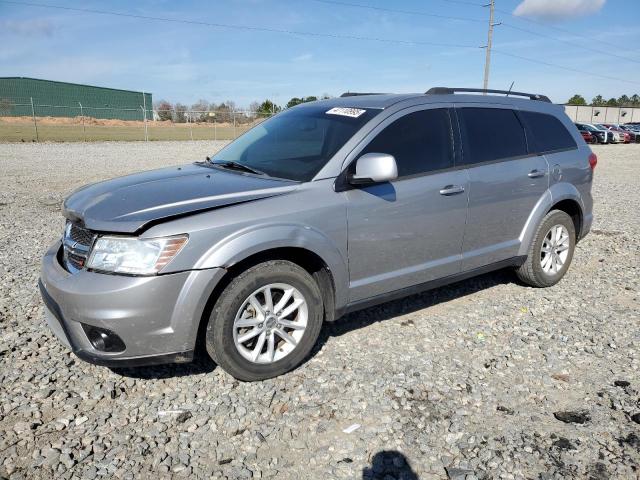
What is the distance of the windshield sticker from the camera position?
3.90 meters

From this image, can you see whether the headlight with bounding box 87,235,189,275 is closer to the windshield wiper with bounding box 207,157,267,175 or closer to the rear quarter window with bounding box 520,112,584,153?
the windshield wiper with bounding box 207,157,267,175

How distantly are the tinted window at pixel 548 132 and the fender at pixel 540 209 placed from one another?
0.39 meters

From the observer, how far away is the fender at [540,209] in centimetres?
474

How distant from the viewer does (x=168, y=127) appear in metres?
43.1

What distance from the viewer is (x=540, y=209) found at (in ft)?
15.7

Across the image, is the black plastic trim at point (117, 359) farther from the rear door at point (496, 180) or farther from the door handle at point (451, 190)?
the rear door at point (496, 180)

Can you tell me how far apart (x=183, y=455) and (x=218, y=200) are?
4.74ft

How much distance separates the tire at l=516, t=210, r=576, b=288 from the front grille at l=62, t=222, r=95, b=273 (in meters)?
3.83

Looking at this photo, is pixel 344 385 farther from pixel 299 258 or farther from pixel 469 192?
pixel 469 192

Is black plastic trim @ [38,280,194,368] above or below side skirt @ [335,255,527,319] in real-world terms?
below

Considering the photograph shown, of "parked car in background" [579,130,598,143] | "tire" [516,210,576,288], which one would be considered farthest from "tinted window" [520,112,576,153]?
"parked car in background" [579,130,598,143]

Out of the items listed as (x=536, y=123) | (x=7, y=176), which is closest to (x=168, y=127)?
(x=7, y=176)

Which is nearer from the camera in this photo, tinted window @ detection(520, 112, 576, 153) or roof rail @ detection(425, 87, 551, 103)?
roof rail @ detection(425, 87, 551, 103)

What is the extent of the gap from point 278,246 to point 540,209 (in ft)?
9.30
